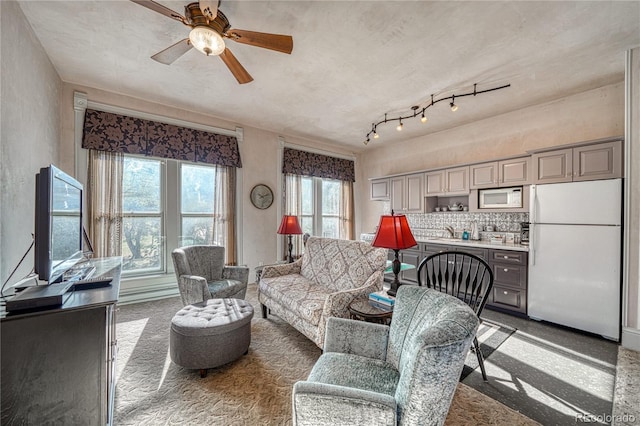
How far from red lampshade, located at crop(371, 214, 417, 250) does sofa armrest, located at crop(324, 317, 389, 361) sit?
0.66 m

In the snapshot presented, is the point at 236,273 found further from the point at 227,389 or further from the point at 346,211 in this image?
the point at 346,211

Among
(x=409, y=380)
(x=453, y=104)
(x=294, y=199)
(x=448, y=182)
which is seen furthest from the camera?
(x=294, y=199)

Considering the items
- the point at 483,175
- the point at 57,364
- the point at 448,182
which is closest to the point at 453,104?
the point at 483,175

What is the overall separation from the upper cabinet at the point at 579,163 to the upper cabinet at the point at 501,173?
23cm

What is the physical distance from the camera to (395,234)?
6.53 feet

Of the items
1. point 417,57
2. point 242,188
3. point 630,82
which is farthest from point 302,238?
point 630,82

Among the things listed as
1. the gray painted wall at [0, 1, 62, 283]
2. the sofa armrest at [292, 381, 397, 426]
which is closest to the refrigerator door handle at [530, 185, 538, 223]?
the sofa armrest at [292, 381, 397, 426]

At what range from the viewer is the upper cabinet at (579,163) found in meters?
2.72

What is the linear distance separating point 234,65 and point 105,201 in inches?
106

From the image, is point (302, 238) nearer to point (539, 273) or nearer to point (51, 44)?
point (539, 273)

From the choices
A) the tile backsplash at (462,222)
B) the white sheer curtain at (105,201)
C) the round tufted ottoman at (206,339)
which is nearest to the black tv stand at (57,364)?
the round tufted ottoman at (206,339)

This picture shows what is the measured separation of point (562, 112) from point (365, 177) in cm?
370

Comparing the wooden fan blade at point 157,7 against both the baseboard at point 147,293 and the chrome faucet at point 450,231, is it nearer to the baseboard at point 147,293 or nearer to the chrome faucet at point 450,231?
the baseboard at point 147,293

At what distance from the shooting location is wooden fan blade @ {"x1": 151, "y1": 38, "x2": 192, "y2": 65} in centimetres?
199
